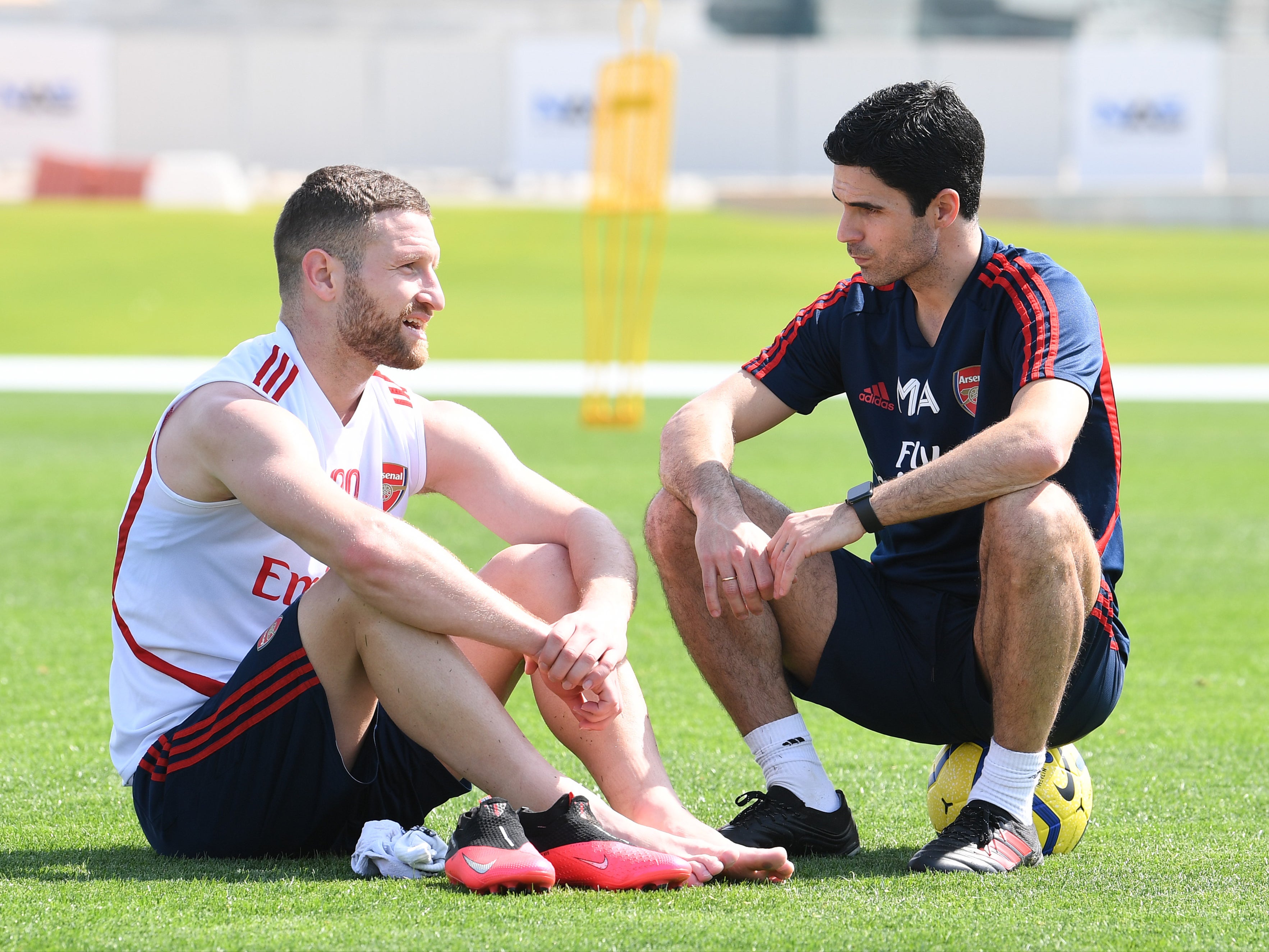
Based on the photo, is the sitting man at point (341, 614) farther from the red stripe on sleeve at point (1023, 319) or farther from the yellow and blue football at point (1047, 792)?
the red stripe on sleeve at point (1023, 319)

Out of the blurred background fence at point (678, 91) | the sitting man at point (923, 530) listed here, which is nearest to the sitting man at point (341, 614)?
the sitting man at point (923, 530)

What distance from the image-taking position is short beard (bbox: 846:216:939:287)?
3229 mm

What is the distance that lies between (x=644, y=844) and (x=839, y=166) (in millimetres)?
1506

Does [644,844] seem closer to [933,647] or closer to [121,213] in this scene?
[933,647]

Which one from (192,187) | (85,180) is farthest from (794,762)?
(85,180)

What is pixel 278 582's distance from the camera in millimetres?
2980

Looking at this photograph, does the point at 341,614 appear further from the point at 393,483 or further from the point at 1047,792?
the point at 1047,792

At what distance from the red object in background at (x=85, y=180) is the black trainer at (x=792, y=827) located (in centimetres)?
3224

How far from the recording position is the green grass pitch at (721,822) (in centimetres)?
250

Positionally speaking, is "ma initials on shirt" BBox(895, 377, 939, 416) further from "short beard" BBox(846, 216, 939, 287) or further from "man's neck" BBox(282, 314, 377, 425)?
"man's neck" BBox(282, 314, 377, 425)

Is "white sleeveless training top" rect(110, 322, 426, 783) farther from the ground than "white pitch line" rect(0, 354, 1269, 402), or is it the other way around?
"white sleeveless training top" rect(110, 322, 426, 783)

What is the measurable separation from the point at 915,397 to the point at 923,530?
0.97 feet

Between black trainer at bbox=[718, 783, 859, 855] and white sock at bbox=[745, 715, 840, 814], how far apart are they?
0.05ft

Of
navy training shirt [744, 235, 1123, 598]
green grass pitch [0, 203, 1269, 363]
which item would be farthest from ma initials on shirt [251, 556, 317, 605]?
green grass pitch [0, 203, 1269, 363]
